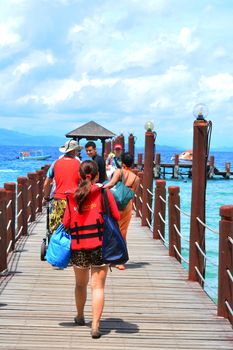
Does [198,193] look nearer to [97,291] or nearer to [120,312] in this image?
[120,312]

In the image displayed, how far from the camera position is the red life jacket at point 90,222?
5758mm

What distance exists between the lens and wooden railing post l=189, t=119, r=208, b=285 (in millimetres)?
8227

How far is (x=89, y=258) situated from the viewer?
229 inches

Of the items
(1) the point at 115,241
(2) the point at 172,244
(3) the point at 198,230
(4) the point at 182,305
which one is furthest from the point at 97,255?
(2) the point at 172,244

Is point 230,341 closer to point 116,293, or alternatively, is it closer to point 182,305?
point 182,305

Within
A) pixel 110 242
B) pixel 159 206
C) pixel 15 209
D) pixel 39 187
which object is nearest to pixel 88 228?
pixel 110 242

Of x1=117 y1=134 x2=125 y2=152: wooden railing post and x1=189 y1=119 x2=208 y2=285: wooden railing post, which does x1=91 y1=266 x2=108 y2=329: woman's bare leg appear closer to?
x1=189 y1=119 x2=208 y2=285: wooden railing post

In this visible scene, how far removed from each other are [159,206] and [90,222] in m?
6.81

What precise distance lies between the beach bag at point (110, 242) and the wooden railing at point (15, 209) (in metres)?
2.92

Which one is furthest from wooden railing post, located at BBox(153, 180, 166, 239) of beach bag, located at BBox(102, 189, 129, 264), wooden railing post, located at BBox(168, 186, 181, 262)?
beach bag, located at BBox(102, 189, 129, 264)

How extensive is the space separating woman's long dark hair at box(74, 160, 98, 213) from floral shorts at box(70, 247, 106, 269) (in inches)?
14.8

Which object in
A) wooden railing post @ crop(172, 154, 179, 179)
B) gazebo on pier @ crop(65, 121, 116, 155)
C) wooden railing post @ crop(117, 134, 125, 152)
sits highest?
gazebo on pier @ crop(65, 121, 116, 155)

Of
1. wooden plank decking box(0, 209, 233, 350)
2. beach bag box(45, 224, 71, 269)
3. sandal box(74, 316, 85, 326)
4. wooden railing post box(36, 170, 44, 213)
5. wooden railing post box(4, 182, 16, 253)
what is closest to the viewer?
wooden plank decking box(0, 209, 233, 350)

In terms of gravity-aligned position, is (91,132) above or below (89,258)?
above
